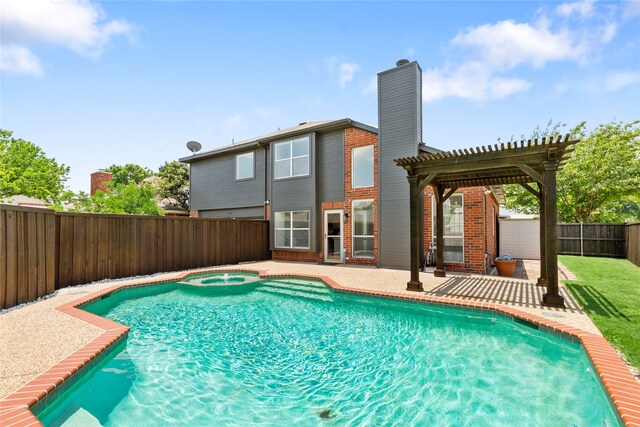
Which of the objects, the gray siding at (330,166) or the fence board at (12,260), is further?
the gray siding at (330,166)

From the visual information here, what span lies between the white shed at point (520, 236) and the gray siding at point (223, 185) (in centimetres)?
1234

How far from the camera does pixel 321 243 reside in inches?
522

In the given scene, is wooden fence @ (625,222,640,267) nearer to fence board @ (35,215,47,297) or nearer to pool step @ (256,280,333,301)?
pool step @ (256,280,333,301)

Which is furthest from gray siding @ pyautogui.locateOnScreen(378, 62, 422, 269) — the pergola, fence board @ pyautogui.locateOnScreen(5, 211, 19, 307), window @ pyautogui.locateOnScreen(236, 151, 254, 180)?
fence board @ pyautogui.locateOnScreen(5, 211, 19, 307)

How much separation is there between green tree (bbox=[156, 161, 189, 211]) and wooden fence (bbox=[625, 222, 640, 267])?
2636 centimetres

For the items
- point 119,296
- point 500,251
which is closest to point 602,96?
point 500,251

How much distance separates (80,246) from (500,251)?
57.8ft

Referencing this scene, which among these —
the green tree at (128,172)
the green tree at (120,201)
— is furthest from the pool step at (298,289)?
the green tree at (128,172)

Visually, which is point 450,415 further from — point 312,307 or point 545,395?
point 312,307

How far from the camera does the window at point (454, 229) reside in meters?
10.4

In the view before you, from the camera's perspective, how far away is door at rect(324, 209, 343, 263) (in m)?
13.2

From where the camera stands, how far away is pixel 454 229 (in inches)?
414

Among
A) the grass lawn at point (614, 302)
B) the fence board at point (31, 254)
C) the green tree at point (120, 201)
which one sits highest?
the green tree at point (120, 201)

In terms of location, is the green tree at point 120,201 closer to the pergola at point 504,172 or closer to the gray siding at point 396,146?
the gray siding at point 396,146
